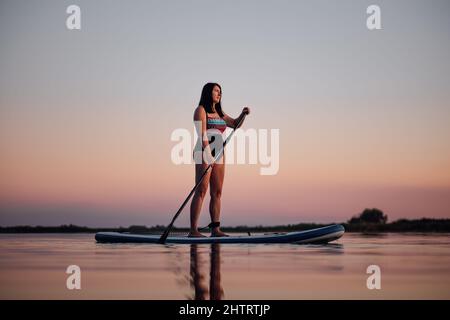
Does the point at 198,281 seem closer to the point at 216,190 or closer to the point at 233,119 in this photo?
the point at 216,190

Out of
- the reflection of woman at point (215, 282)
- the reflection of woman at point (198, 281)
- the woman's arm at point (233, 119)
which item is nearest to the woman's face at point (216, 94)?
the woman's arm at point (233, 119)

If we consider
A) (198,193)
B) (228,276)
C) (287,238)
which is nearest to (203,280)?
(228,276)

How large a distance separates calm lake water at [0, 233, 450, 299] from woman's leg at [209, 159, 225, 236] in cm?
243

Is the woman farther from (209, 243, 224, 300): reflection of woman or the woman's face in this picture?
(209, 243, 224, 300): reflection of woman

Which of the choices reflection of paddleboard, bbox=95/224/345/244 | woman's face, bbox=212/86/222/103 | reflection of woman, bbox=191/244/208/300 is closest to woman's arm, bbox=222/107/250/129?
woman's face, bbox=212/86/222/103

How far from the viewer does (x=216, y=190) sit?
11.8m

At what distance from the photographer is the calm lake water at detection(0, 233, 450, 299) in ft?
17.5

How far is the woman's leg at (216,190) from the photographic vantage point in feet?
38.7

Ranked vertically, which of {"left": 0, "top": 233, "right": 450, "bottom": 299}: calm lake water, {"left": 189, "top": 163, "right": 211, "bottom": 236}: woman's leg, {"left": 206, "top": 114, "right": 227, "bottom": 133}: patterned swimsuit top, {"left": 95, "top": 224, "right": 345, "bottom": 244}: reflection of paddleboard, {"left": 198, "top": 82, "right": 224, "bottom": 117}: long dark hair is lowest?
{"left": 95, "top": 224, "right": 345, "bottom": 244}: reflection of paddleboard

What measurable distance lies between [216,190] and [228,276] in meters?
5.56
